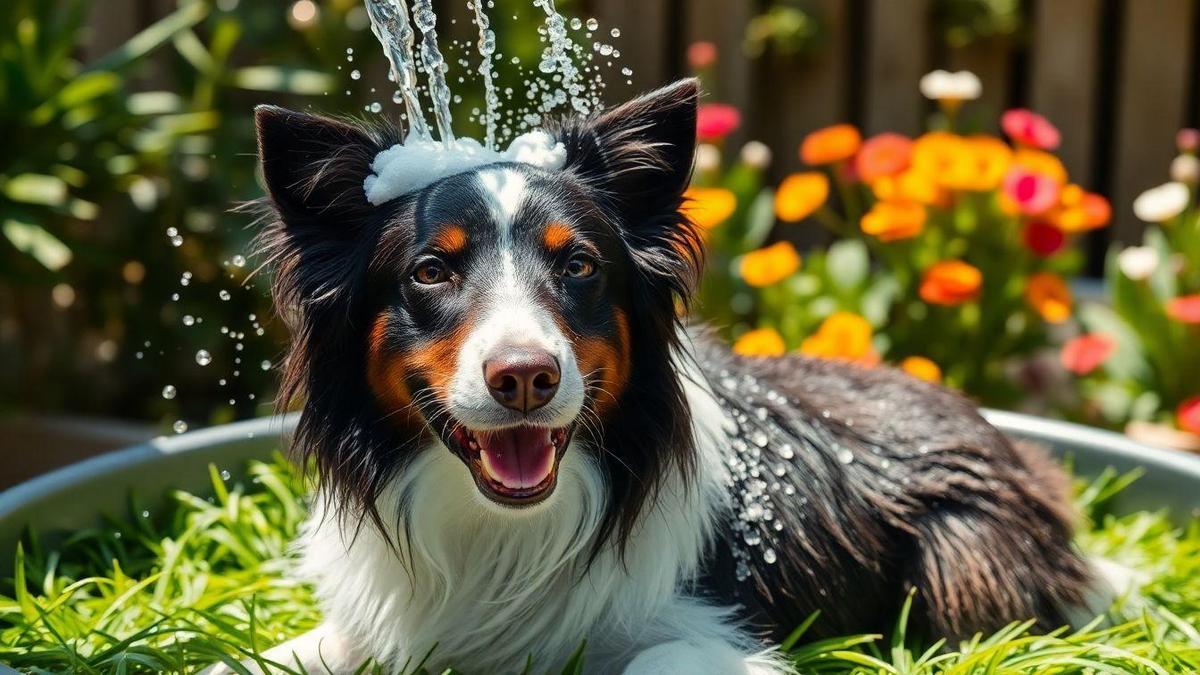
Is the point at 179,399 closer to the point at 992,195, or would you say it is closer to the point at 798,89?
the point at 798,89

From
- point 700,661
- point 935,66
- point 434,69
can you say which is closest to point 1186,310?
point 935,66

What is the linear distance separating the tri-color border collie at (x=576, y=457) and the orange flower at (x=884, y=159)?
1.85m

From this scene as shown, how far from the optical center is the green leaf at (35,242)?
4.66 metres

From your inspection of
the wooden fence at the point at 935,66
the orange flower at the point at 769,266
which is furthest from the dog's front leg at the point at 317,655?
the wooden fence at the point at 935,66

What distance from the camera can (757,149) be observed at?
512cm

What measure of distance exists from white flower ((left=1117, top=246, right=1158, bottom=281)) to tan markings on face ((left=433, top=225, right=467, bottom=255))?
9.22ft

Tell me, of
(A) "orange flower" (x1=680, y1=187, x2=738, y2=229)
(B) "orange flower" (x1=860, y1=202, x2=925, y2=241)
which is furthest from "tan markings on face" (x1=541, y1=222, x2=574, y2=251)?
(B) "orange flower" (x1=860, y1=202, x2=925, y2=241)

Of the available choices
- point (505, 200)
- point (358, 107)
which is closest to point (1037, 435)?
point (505, 200)

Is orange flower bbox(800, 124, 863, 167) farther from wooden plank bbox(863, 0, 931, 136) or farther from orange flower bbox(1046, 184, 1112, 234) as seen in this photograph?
wooden plank bbox(863, 0, 931, 136)

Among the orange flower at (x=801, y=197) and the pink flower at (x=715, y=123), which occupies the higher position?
the pink flower at (x=715, y=123)

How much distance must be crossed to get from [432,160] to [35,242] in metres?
2.66

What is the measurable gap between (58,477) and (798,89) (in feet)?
12.0

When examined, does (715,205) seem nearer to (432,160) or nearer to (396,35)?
(396,35)

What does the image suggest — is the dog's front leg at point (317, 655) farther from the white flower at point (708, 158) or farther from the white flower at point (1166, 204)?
the white flower at point (1166, 204)
